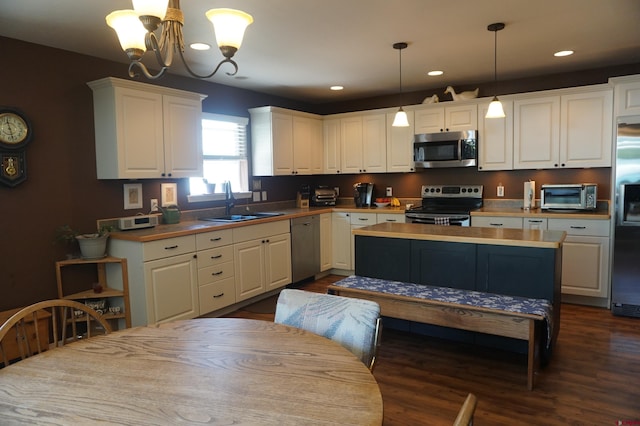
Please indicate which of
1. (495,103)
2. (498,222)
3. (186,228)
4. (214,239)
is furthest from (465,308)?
(186,228)

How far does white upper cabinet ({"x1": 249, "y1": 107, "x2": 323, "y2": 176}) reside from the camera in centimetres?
505

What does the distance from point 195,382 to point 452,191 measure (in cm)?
450

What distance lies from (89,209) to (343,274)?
3182 millimetres

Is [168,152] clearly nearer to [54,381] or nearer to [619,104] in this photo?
[54,381]

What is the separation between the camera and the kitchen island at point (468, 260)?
2.80 meters

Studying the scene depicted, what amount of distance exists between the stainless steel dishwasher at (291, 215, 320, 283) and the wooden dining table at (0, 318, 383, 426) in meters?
3.24

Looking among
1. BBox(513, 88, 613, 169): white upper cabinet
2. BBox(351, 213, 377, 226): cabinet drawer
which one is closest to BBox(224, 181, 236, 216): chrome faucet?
BBox(351, 213, 377, 226): cabinet drawer

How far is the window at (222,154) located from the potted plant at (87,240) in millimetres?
1247

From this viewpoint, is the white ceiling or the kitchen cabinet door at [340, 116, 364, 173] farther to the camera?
the kitchen cabinet door at [340, 116, 364, 173]

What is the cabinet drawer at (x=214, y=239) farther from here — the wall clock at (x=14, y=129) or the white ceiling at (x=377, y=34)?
the white ceiling at (x=377, y=34)

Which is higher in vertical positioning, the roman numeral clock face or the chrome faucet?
the roman numeral clock face

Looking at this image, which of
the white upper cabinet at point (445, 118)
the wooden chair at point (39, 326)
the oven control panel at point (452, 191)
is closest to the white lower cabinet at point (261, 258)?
the wooden chair at point (39, 326)

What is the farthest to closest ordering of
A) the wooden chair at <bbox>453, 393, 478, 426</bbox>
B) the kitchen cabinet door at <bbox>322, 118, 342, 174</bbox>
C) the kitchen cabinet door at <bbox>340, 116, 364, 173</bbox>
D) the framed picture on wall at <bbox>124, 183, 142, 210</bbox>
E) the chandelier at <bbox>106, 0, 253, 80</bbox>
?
the kitchen cabinet door at <bbox>322, 118, 342, 174</bbox>
the kitchen cabinet door at <bbox>340, 116, 364, 173</bbox>
the framed picture on wall at <bbox>124, 183, 142, 210</bbox>
the chandelier at <bbox>106, 0, 253, 80</bbox>
the wooden chair at <bbox>453, 393, 478, 426</bbox>

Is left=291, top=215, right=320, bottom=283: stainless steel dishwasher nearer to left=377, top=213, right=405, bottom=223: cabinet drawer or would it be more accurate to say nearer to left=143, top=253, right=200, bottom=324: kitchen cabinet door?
left=377, top=213, right=405, bottom=223: cabinet drawer
